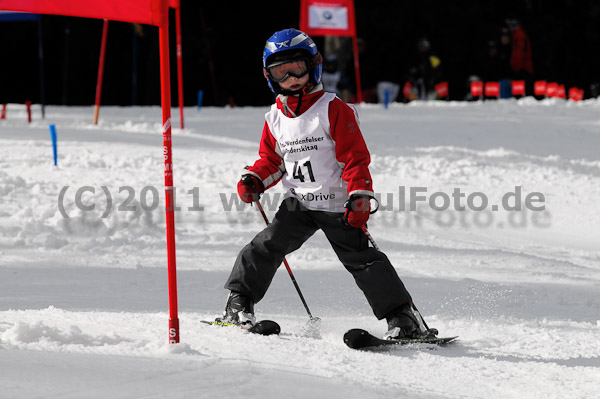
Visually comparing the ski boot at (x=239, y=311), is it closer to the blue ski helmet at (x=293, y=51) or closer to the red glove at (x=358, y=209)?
the red glove at (x=358, y=209)

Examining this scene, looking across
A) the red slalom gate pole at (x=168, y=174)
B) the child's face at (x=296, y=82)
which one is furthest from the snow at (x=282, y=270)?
the child's face at (x=296, y=82)

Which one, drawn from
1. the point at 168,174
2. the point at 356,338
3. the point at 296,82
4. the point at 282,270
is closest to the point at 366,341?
the point at 356,338

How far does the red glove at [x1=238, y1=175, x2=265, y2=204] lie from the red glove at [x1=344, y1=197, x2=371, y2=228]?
56 cm

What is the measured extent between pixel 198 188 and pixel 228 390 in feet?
19.6

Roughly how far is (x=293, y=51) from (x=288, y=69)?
9 centimetres

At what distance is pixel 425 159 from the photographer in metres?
10.9

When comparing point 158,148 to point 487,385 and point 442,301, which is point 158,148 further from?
point 487,385

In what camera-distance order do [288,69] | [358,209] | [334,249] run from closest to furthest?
[358,209]
[288,69]
[334,249]

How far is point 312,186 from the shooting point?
4527 millimetres

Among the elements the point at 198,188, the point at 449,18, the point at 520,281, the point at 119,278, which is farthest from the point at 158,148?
the point at 449,18

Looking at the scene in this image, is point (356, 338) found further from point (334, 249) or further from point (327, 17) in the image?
point (327, 17)

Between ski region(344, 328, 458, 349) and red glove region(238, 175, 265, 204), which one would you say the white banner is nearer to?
red glove region(238, 175, 265, 204)

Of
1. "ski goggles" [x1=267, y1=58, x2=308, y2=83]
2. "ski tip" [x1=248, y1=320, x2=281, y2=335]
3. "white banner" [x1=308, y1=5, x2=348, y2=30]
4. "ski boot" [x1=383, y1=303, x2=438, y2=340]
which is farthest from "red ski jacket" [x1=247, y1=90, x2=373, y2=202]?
"white banner" [x1=308, y1=5, x2=348, y2=30]

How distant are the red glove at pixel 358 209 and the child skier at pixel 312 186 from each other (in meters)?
0.02
